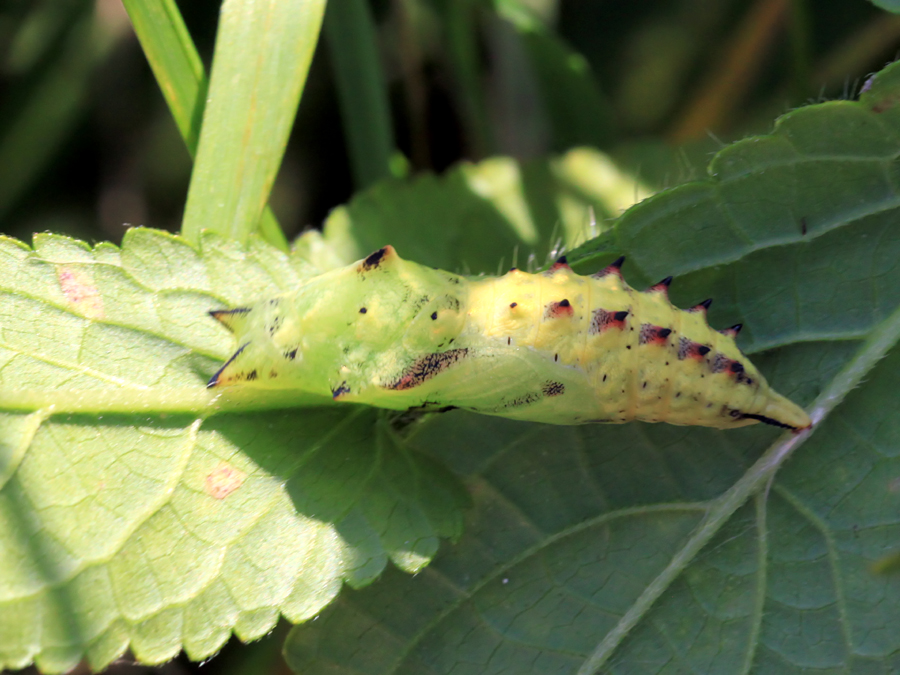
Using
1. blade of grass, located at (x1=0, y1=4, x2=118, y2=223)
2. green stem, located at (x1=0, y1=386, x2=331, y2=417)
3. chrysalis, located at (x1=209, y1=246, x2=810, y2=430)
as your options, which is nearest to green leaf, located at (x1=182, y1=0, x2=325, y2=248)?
chrysalis, located at (x1=209, y1=246, x2=810, y2=430)

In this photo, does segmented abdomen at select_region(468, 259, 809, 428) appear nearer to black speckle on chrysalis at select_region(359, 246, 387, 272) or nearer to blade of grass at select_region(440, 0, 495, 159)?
black speckle on chrysalis at select_region(359, 246, 387, 272)

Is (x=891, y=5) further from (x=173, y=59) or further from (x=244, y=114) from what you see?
(x=173, y=59)

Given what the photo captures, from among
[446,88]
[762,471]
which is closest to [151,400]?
[762,471]

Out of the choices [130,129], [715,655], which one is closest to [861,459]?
[715,655]

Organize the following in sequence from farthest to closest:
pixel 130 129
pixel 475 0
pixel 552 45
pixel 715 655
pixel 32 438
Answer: pixel 130 129, pixel 552 45, pixel 475 0, pixel 715 655, pixel 32 438

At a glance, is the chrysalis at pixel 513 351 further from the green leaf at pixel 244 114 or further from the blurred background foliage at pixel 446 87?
the blurred background foliage at pixel 446 87

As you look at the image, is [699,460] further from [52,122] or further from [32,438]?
[52,122]

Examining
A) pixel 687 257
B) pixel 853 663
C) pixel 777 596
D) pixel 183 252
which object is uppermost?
pixel 183 252
